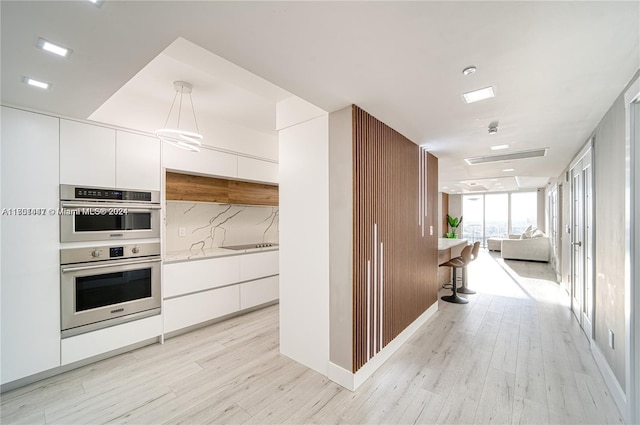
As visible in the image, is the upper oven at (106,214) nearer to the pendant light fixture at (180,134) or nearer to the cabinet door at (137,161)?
the cabinet door at (137,161)

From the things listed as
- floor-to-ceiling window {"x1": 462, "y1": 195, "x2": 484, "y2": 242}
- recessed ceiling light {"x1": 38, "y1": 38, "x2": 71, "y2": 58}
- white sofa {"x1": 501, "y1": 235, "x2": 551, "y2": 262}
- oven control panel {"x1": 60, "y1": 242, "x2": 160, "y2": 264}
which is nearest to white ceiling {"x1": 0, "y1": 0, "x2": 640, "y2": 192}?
recessed ceiling light {"x1": 38, "y1": 38, "x2": 71, "y2": 58}

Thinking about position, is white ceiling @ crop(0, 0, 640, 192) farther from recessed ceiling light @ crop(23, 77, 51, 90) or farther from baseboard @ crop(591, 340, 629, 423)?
baseboard @ crop(591, 340, 629, 423)

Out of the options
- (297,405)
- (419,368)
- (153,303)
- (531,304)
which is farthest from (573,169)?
(153,303)

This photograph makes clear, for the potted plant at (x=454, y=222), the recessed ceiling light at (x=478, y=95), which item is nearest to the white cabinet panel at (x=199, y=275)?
the recessed ceiling light at (x=478, y=95)

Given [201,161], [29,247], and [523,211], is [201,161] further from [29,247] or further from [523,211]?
[523,211]

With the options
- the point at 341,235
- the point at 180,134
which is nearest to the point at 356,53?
the point at 341,235

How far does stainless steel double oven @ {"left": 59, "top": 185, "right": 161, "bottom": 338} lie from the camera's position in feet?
8.03

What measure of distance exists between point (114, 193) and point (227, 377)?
2.10m

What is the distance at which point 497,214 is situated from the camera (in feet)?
36.8

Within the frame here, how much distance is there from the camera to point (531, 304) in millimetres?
4355

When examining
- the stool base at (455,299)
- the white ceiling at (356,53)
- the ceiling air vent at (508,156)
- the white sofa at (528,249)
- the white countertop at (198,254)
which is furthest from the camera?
the white sofa at (528,249)

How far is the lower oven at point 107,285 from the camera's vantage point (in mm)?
2443

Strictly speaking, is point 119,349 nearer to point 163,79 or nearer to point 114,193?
point 114,193

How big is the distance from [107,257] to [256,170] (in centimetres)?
208
